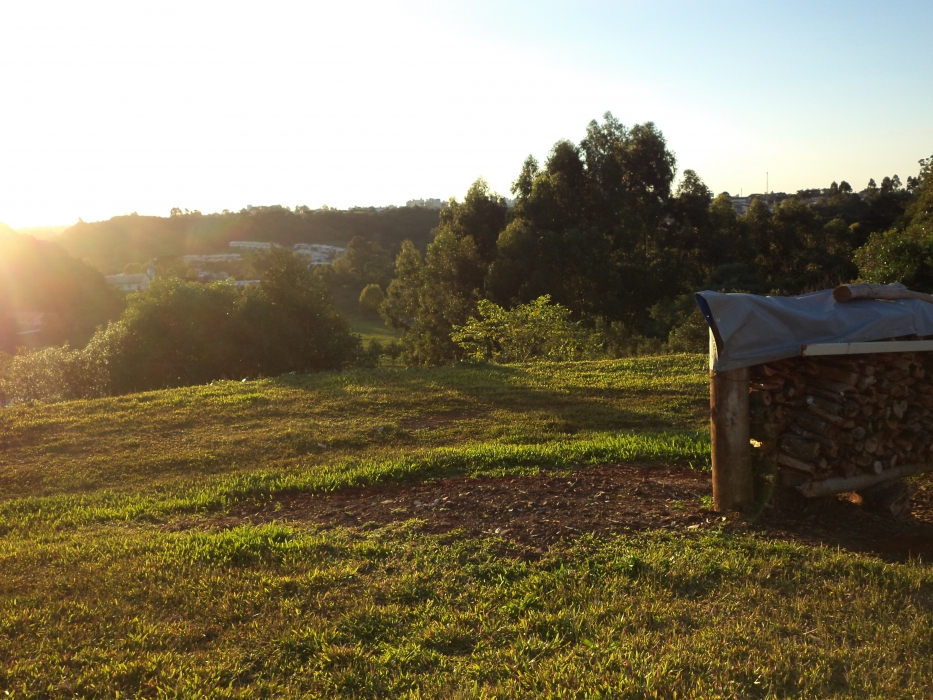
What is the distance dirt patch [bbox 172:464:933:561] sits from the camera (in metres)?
5.09

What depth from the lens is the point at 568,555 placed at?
4.61m

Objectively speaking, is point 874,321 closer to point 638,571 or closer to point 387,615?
point 638,571

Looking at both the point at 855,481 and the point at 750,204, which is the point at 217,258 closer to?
the point at 750,204

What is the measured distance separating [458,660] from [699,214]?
35698 mm

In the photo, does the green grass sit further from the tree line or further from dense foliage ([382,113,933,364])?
dense foliage ([382,113,933,364])

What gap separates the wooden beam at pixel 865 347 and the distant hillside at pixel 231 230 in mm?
70522

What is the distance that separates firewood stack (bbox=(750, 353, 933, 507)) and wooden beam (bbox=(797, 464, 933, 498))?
1.8 inches

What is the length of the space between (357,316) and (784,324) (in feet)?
175

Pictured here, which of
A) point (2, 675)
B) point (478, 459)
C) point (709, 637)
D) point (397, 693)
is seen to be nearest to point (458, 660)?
point (397, 693)

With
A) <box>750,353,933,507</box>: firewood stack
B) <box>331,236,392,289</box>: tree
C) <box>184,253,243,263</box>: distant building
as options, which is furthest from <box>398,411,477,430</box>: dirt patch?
<box>184,253,243,263</box>: distant building

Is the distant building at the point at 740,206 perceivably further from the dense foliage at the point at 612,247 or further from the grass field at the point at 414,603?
the grass field at the point at 414,603

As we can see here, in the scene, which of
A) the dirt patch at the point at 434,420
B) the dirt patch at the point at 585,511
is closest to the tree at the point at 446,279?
the dirt patch at the point at 434,420

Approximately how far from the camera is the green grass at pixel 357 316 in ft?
161

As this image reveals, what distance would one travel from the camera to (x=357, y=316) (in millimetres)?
57281
